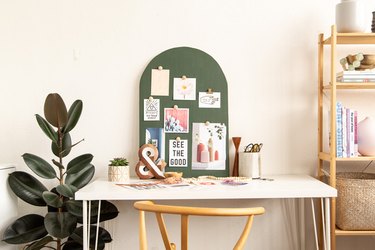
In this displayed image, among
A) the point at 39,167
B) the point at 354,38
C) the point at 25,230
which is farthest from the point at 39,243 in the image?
the point at 354,38

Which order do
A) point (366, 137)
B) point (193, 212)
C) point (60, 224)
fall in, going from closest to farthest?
point (193, 212) < point (60, 224) < point (366, 137)

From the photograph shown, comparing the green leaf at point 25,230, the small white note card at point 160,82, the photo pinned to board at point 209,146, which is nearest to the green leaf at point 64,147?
the green leaf at point 25,230

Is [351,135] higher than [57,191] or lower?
higher

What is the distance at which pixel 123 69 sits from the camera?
9.71 ft

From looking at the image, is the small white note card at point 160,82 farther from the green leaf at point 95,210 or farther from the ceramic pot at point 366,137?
the ceramic pot at point 366,137

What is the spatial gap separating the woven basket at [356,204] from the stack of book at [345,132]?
0.17 meters

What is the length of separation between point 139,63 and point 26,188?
96 cm

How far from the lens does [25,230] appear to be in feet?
8.71

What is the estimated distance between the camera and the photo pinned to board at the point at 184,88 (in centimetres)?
293

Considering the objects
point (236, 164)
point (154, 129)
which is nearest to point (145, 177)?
point (154, 129)

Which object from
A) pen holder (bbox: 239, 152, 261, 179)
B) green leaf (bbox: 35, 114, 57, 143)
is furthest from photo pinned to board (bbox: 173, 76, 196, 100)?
green leaf (bbox: 35, 114, 57, 143)

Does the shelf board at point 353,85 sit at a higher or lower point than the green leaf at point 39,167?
higher

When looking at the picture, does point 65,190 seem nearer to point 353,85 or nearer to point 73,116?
point 73,116

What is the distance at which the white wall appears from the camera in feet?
9.68
